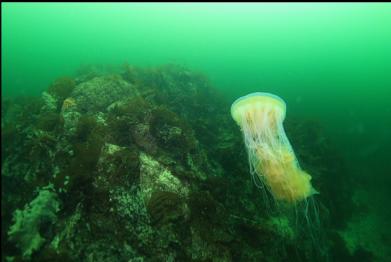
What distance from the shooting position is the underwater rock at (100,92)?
5.48 m

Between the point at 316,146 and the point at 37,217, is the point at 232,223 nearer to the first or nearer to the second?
the point at 37,217

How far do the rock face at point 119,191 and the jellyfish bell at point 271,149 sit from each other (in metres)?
0.75

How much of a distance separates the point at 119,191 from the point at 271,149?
2.67 m

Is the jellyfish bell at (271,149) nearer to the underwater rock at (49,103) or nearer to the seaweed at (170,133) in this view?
the seaweed at (170,133)

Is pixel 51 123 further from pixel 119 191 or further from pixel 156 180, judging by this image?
pixel 156 180

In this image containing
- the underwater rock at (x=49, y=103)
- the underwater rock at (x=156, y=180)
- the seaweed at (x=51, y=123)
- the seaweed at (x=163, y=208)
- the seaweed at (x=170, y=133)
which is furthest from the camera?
the underwater rock at (x=49, y=103)

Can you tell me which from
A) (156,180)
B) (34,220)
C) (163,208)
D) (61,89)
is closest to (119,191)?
(156,180)

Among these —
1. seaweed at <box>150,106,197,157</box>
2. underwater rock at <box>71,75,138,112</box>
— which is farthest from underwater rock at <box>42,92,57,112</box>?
seaweed at <box>150,106,197,157</box>

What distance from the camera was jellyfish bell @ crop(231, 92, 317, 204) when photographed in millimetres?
4328

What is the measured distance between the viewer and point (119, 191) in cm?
363

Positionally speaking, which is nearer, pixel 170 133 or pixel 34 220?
pixel 34 220

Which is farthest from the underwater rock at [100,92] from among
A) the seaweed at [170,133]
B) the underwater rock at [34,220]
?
the underwater rock at [34,220]

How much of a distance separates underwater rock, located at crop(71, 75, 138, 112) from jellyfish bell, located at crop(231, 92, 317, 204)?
293cm

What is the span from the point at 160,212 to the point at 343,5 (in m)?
84.3
